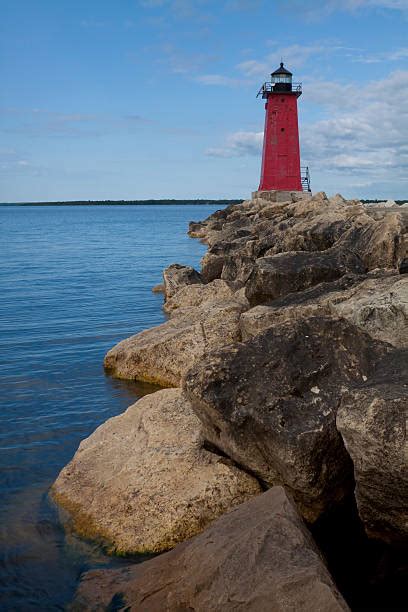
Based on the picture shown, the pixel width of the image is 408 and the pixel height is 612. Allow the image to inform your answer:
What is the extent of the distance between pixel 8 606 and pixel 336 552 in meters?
2.95

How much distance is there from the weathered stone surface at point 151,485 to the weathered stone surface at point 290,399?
0.32m

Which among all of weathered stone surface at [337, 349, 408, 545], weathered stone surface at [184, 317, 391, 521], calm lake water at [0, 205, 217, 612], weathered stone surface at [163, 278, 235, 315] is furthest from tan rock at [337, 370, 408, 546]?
weathered stone surface at [163, 278, 235, 315]

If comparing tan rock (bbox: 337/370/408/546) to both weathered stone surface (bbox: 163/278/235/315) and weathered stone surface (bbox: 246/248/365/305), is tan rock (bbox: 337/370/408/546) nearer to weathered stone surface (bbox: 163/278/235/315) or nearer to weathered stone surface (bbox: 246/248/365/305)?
weathered stone surface (bbox: 246/248/365/305)

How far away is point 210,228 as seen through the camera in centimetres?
5472

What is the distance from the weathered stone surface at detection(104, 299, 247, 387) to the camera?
10.7m

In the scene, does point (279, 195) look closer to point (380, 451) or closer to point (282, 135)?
point (282, 135)

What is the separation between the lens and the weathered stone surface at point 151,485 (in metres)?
6.21

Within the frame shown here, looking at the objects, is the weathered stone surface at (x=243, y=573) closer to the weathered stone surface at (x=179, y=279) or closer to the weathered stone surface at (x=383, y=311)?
the weathered stone surface at (x=383, y=311)

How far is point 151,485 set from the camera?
21.5 ft

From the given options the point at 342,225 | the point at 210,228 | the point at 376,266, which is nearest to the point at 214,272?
the point at 342,225

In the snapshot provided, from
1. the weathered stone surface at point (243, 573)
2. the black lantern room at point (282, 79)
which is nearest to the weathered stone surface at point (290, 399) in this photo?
the weathered stone surface at point (243, 573)

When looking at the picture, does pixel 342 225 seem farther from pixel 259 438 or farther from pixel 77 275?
pixel 77 275

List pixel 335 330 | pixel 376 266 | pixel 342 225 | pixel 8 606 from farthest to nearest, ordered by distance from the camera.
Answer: pixel 342 225 < pixel 376 266 < pixel 335 330 < pixel 8 606

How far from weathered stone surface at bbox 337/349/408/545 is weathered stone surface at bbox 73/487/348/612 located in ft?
2.25
